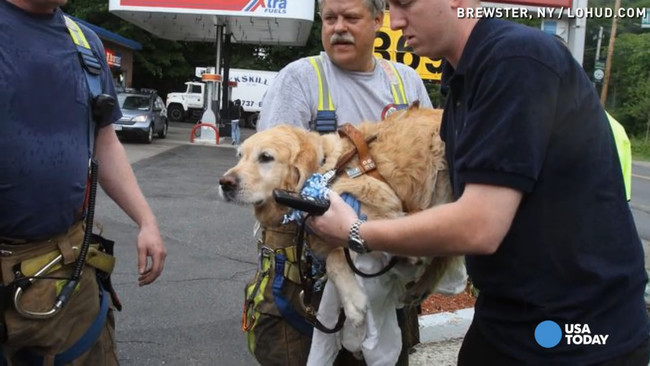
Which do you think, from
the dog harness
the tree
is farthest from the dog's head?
the tree

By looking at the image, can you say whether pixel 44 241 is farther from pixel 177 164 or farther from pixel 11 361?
pixel 177 164

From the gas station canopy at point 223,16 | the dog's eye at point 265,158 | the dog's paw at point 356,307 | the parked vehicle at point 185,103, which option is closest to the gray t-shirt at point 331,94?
the dog's eye at point 265,158

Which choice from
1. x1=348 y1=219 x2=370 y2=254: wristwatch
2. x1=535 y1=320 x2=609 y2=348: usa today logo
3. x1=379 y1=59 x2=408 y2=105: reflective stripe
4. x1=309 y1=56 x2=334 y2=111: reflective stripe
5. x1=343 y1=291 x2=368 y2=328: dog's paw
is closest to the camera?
x1=535 y1=320 x2=609 y2=348: usa today logo

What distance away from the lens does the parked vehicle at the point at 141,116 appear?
62.6ft

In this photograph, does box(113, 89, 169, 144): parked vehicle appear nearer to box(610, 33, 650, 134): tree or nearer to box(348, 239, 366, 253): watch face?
box(348, 239, 366, 253): watch face

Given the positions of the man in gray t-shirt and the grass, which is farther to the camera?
the grass

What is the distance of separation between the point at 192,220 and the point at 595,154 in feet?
25.0

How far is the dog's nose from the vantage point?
97.5 inches

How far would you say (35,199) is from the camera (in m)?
2.06

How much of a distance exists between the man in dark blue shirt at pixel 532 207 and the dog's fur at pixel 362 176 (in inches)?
22.3

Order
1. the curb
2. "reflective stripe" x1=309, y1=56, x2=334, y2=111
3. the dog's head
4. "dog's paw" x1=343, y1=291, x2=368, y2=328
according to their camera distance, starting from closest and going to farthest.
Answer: "dog's paw" x1=343, y1=291, x2=368, y2=328 < the dog's head < "reflective stripe" x1=309, y1=56, x2=334, y2=111 < the curb

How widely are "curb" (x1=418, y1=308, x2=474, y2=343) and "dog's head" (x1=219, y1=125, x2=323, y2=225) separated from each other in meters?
2.33

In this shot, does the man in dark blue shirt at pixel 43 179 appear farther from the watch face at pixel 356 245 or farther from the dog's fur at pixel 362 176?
the watch face at pixel 356 245

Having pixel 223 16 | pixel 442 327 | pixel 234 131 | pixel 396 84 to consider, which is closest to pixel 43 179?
pixel 396 84
